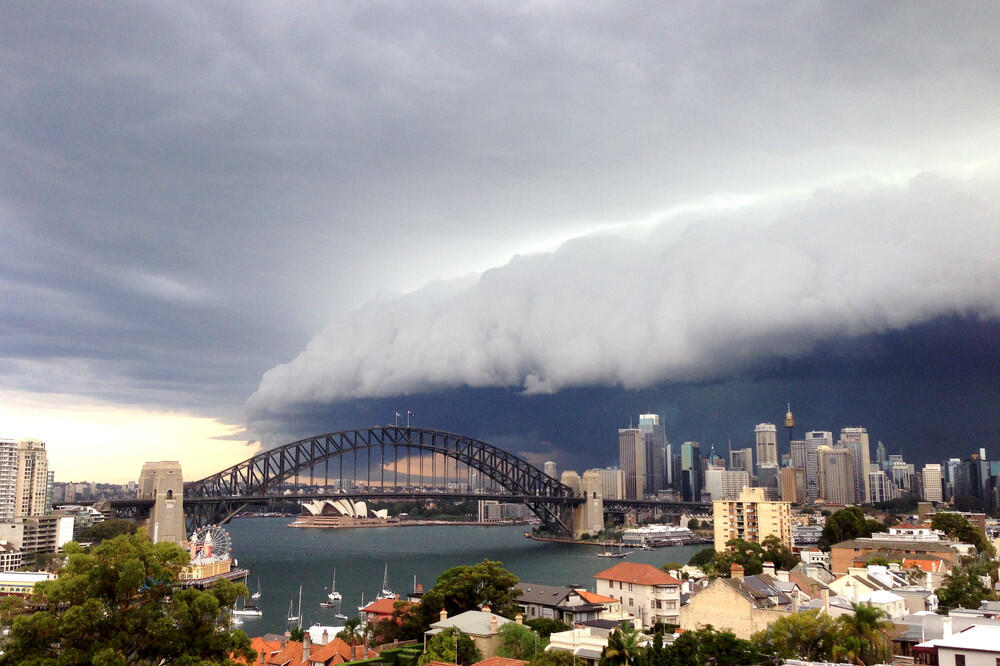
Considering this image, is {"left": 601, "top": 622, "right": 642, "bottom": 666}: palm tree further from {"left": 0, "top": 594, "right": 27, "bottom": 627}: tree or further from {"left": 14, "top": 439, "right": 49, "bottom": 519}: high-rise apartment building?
{"left": 14, "top": 439, "right": 49, "bottom": 519}: high-rise apartment building

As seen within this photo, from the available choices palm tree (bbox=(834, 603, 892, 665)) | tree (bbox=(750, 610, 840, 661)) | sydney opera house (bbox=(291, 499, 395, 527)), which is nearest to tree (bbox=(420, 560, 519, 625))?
tree (bbox=(750, 610, 840, 661))

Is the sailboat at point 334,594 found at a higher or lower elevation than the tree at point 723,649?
lower

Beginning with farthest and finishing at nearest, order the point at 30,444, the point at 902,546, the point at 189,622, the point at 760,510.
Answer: the point at 30,444 → the point at 760,510 → the point at 902,546 → the point at 189,622

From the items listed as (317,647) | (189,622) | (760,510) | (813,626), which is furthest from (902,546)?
(189,622)

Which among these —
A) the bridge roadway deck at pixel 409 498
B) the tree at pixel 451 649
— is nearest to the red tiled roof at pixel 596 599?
the tree at pixel 451 649

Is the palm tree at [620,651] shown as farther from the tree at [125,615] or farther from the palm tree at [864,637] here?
the tree at [125,615]

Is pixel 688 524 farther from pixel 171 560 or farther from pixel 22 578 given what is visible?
pixel 171 560

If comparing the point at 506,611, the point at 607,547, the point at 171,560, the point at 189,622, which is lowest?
the point at 607,547
